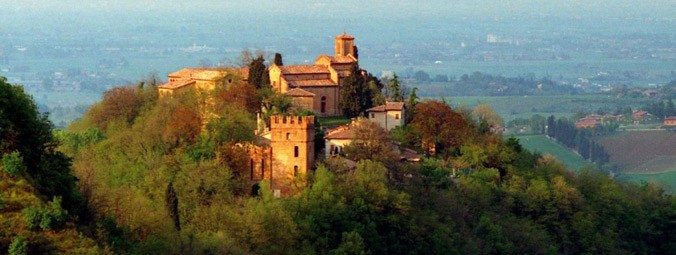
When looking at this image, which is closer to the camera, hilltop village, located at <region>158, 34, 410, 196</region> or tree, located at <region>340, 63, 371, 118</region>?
hilltop village, located at <region>158, 34, 410, 196</region>

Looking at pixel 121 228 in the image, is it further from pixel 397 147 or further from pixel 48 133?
pixel 397 147

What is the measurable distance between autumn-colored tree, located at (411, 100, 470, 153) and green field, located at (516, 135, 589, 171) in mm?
49331

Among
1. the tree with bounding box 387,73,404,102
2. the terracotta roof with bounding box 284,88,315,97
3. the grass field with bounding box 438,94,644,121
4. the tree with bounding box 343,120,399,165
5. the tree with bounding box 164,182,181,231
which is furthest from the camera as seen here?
the grass field with bounding box 438,94,644,121

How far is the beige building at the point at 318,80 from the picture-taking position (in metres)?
52.2

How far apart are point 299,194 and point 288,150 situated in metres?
1.78

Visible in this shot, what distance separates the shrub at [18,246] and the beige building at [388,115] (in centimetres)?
2458

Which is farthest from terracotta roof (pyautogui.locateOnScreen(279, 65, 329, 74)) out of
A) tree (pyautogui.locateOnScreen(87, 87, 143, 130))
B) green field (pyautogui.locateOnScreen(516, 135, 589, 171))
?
green field (pyautogui.locateOnScreen(516, 135, 589, 171))

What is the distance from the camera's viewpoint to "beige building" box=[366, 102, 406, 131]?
167ft

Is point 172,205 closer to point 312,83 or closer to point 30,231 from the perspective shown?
point 30,231

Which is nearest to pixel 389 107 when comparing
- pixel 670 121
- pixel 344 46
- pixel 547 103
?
pixel 344 46

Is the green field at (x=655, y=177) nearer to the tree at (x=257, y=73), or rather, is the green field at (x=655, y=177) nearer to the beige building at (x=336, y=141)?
the tree at (x=257, y=73)

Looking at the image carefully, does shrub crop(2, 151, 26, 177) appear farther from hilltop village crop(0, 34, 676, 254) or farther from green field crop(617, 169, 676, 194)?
green field crop(617, 169, 676, 194)

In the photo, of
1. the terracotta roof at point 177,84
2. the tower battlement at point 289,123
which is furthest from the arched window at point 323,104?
the tower battlement at point 289,123

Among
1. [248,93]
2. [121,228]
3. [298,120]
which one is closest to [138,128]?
[248,93]
